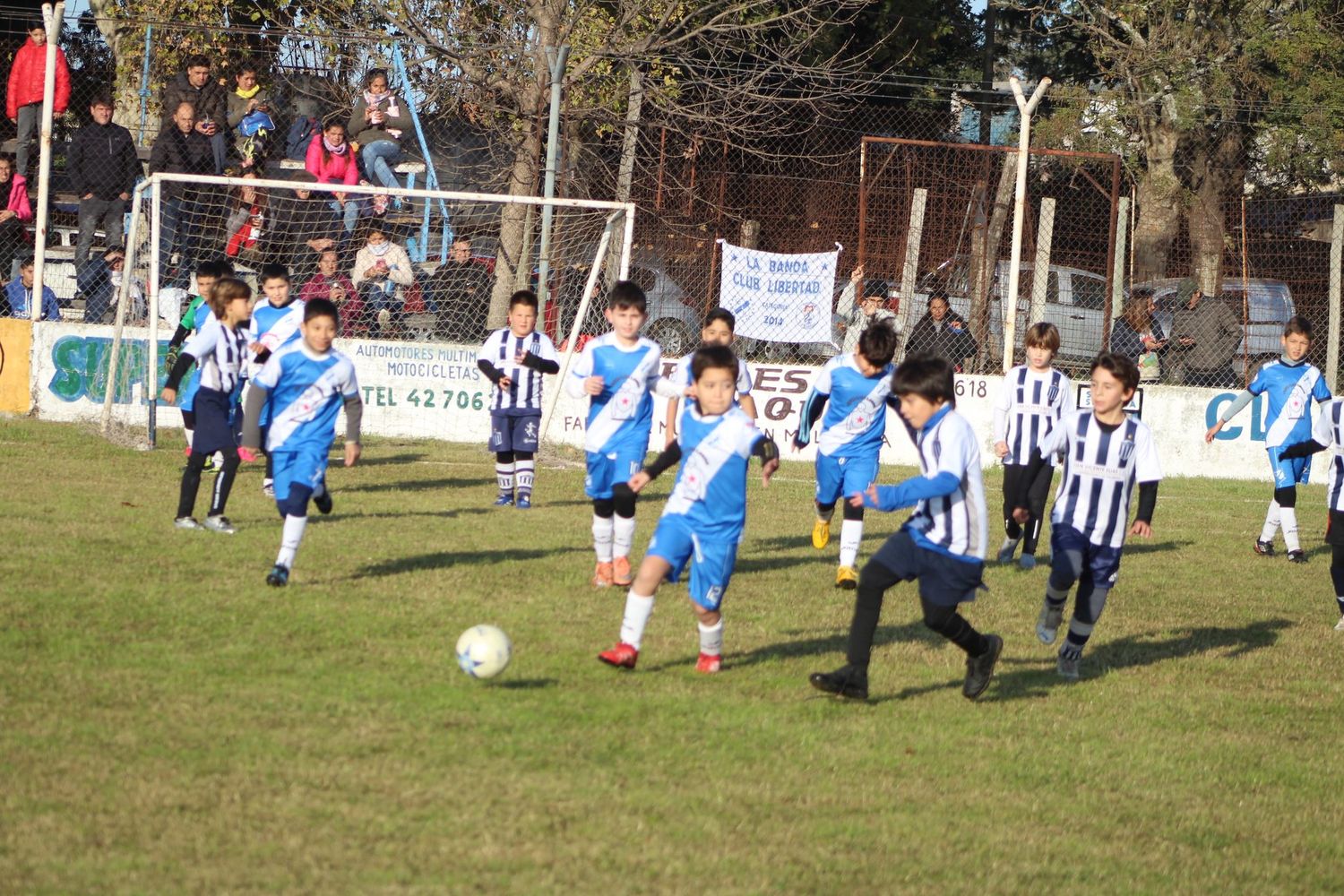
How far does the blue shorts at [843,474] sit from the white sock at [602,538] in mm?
1560

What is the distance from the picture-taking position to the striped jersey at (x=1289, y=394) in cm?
1284

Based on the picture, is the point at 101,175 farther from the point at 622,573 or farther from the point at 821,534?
the point at 622,573

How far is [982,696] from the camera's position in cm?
733

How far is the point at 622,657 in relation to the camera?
7086mm

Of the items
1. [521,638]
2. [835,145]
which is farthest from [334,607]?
[835,145]

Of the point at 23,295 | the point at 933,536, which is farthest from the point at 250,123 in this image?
the point at 933,536

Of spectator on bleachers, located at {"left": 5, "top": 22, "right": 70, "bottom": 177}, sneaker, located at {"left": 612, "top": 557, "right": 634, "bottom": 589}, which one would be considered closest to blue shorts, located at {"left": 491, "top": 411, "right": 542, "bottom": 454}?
sneaker, located at {"left": 612, "top": 557, "right": 634, "bottom": 589}

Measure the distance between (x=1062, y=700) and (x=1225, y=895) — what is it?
2407 mm

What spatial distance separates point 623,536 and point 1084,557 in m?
2.81

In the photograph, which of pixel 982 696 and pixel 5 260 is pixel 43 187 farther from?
pixel 982 696

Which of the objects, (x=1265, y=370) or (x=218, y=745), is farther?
(x=1265, y=370)

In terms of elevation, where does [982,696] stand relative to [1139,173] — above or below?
below

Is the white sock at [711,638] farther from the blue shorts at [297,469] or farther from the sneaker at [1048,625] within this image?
the blue shorts at [297,469]

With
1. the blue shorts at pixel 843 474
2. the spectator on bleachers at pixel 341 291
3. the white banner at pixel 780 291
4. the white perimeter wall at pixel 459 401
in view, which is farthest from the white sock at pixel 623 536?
the spectator on bleachers at pixel 341 291
